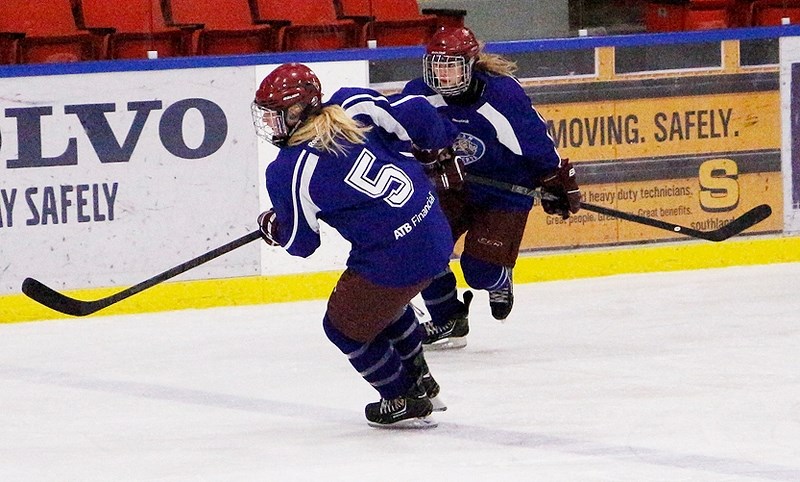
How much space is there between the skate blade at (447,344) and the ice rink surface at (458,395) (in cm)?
5

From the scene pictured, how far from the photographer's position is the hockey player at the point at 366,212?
3.59m

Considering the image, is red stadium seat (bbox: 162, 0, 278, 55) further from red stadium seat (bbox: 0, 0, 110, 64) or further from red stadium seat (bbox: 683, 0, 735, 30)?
red stadium seat (bbox: 683, 0, 735, 30)

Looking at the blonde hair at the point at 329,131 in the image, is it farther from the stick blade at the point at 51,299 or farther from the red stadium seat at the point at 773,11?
the red stadium seat at the point at 773,11

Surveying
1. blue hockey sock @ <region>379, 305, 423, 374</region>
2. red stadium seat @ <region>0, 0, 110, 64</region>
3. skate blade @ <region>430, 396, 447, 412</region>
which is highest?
red stadium seat @ <region>0, 0, 110, 64</region>

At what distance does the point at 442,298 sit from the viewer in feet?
16.4

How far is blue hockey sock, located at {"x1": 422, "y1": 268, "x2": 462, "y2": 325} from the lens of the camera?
16.3 feet

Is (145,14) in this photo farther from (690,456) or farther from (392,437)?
(690,456)

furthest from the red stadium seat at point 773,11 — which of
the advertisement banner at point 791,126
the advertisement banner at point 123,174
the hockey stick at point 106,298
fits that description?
the hockey stick at point 106,298

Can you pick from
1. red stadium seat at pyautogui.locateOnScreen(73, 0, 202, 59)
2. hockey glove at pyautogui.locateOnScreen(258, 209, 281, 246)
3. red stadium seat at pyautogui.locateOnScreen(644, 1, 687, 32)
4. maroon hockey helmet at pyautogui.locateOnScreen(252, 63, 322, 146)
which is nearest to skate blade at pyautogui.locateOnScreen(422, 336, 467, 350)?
hockey glove at pyautogui.locateOnScreen(258, 209, 281, 246)

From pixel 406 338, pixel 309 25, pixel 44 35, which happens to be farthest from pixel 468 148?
pixel 44 35

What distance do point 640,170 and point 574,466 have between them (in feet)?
10.6

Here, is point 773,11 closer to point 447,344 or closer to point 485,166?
point 485,166

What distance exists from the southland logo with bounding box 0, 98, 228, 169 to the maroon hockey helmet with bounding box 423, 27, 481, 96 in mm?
1443

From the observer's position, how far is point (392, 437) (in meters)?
3.83
